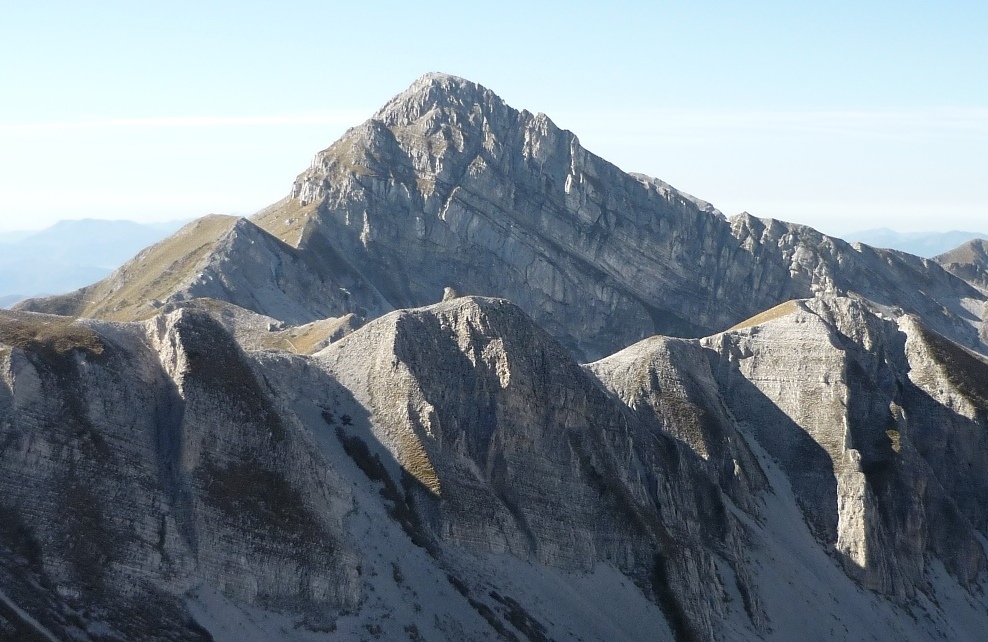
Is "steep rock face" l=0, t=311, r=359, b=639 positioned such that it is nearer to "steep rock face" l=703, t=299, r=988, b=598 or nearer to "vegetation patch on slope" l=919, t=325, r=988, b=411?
"steep rock face" l=703, t=299, r=988, b=598

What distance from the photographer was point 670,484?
99312mm

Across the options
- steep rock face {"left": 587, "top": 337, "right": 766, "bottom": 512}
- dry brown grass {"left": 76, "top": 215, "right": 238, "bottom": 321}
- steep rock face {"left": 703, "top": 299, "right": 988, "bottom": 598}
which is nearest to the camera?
steep rock face {"left": 587, "top": 337, "right": 766, "bottom": 512}

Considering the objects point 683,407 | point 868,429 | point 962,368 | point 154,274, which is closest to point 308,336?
point 683,407

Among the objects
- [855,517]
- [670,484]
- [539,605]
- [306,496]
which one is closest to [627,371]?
[670,484]

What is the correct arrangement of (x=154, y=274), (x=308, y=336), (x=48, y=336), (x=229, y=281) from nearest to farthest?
(x=48, y=336) → (x=308, y=336) → (x=229, y=281) → (x=154, y=274)

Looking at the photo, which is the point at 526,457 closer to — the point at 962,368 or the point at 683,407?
the point at 683,407

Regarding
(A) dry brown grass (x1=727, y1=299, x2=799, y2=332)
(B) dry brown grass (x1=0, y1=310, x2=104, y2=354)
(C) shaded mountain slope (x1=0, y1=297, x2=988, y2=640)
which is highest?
(A) dry brown grass (x1=727, y1=299, x2=799, y2=332)

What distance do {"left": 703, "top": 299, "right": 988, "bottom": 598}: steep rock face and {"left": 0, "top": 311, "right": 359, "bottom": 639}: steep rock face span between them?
5112 centimetres

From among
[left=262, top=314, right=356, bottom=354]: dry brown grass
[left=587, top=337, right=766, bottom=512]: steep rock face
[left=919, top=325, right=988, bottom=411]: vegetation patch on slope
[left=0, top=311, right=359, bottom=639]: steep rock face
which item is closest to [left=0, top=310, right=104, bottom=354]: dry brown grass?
[left=0, top=311, right=359, bottom=639]: steep rock face

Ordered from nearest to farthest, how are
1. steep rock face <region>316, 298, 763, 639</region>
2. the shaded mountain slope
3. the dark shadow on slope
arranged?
the shaded mountain slope < steep rock face <region>316, 298, 763, 639</region> < the dark shadow on slope

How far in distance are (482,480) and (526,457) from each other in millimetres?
4721

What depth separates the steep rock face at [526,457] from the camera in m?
86.3

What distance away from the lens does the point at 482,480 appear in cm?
8781

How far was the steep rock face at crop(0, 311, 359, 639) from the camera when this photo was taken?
63.6m
